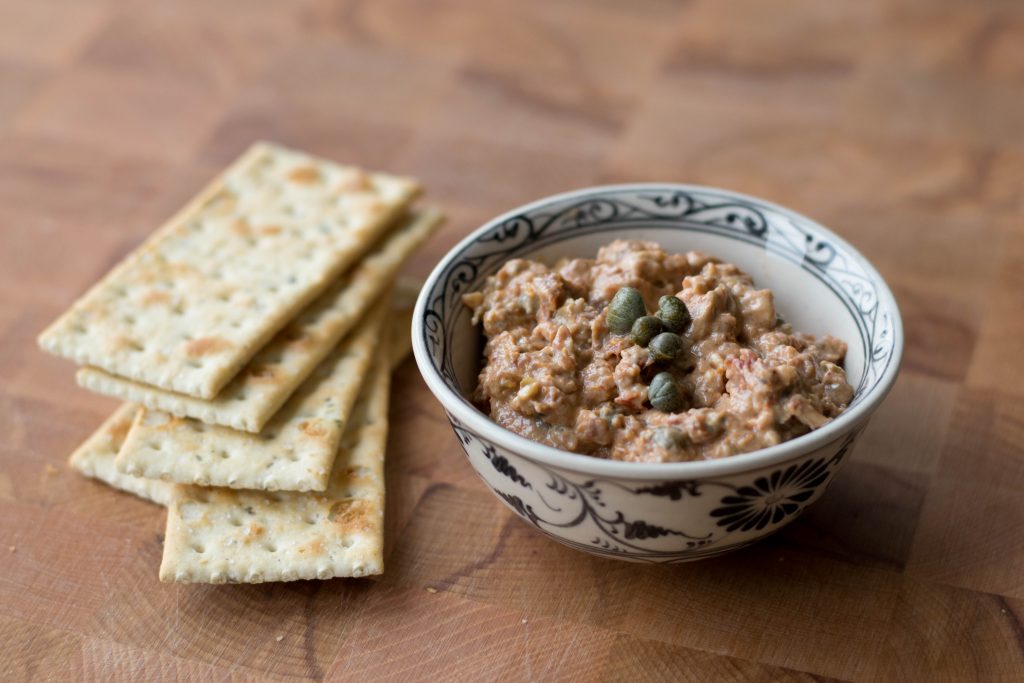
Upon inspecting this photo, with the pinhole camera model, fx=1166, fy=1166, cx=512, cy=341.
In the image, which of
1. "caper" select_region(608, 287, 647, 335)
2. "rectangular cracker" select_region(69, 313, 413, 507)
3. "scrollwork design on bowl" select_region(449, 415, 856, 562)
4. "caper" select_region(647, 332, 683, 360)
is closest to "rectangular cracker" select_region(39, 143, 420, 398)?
"rectangular cracker" select_region(69, 313, 413, 507)

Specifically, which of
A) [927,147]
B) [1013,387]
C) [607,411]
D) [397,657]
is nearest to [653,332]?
[607,411]

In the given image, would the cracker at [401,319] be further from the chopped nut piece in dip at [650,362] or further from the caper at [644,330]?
the caper at [644,330]

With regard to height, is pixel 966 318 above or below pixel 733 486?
below

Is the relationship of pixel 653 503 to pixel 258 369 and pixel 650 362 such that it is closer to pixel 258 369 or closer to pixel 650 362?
pixel 650 362

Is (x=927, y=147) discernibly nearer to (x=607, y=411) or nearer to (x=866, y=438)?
(x=866, y=438)

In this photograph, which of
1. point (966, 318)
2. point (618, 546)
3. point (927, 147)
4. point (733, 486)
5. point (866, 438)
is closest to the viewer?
point (733, 486)

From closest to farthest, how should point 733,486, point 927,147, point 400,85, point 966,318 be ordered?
point 733,486 < point 966,318 < point 927,147 < point 400,85

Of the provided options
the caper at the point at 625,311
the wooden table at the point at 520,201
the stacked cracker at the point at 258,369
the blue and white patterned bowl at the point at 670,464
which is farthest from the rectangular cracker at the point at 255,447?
the caper at the point at 625,311
